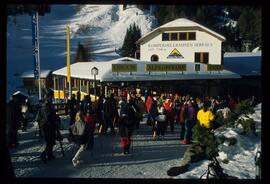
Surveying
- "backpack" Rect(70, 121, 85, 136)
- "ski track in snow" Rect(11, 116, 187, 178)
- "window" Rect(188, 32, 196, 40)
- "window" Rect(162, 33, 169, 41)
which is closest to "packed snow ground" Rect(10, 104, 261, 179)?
"ski track in snow" Rect(11, 116, 187, 178)

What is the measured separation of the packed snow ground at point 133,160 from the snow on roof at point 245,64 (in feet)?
53.4

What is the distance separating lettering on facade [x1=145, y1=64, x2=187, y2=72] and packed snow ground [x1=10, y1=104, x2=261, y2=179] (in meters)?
10.8

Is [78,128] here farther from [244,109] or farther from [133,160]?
[244,109]

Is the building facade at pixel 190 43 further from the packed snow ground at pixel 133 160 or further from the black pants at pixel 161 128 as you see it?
the packed snow ground at pixel 133 160

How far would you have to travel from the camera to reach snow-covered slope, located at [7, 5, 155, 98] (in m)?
66.5

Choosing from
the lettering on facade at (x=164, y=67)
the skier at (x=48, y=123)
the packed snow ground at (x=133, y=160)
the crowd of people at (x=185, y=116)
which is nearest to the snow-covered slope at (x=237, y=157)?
the packed snow ground at (x=133, y=160)

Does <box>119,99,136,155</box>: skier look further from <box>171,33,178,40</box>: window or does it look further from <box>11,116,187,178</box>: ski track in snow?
<box>171,33,178,40</box>: window

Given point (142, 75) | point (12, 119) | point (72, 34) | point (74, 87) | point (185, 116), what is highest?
point (72, 34)

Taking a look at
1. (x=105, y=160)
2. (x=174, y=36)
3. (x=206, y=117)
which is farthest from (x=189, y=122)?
(x=174, y=36)

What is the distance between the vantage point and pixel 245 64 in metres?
28.2

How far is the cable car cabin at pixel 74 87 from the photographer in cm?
2330

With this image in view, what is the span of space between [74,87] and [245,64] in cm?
1238

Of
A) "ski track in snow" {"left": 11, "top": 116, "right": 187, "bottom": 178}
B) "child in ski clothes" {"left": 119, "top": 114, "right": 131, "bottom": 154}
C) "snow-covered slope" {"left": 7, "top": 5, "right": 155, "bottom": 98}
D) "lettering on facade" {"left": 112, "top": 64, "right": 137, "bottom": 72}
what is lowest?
"ski track in snow" {"left": 11, "top": 116, "right": 187, "bottom": 178}

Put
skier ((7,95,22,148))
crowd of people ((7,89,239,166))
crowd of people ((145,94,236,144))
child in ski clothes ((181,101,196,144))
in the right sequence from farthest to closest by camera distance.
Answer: child in ski clothes ((181,101,196,144)) → crowd of people ((145,94,236,144)) → skier ((7,95,22,148)) → crowd of people ((7,89,239,166))
